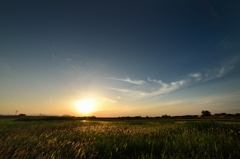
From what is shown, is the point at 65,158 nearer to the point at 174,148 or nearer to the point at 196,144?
the point at 174,148

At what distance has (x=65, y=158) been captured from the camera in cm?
354

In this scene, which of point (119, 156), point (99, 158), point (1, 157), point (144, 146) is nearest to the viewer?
point (1, 157)

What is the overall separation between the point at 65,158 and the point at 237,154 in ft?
15.9

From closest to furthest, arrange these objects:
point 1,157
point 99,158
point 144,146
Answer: point 1,157 → point 99,158 → point 144,146

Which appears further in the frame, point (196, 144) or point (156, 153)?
point (196, 144)

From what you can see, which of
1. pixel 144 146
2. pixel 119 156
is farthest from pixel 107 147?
pixel 144 146

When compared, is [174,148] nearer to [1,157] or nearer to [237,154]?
[237,154]

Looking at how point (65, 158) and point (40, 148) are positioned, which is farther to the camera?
point (40, 148)

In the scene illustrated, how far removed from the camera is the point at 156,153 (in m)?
4.55

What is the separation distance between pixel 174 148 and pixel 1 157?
4784 millimetres

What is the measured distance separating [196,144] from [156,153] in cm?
180

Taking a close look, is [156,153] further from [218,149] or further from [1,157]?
[1,157]

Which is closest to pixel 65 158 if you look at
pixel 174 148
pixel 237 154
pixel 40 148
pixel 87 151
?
pixel 87 151

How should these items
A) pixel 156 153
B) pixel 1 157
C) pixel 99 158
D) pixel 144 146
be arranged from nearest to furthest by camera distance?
1. pixel 1 157
2. pixel 99 158
3. pixel 156 153
4. pixel 144 146
